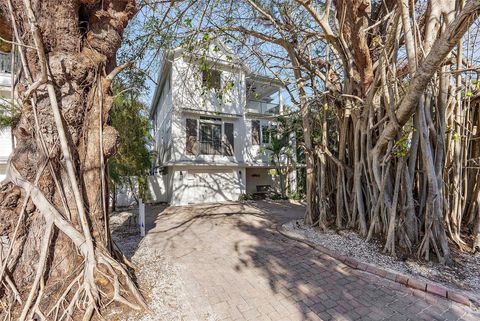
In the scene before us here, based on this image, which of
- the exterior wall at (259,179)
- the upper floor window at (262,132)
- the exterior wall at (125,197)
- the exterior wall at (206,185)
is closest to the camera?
the exterior wall at (206,185)

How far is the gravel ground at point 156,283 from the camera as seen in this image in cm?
262

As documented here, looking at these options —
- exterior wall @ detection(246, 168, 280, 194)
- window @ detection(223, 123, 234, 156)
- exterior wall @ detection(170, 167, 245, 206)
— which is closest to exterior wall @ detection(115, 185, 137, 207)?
exterior wall @ detection(170, 167, 245, 206)

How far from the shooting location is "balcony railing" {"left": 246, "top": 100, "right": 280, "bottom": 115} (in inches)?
555

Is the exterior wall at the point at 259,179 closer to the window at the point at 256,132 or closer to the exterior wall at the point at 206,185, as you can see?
the exterior wall at the point at 206,185

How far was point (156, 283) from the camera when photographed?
10.8ft

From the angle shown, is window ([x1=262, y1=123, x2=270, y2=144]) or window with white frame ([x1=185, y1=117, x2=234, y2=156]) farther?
window ([x1=262, y1=123, x2=270, y2=144])

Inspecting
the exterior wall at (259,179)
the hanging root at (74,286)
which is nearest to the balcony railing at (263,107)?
the exterior wall at (259,179)

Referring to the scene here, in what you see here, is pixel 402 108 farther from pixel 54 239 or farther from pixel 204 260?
pixel 54 239

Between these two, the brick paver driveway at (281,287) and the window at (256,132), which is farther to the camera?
the window at (256,132)

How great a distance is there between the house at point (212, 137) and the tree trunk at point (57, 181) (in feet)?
25.5

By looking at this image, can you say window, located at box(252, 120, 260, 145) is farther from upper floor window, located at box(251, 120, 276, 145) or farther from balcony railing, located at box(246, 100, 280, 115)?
balcony railing, located at box(246, 100, 280, 115)

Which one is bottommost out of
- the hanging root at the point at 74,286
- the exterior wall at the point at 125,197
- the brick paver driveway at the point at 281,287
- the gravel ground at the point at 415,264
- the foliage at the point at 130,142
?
the exterior wall at the point at 125,197

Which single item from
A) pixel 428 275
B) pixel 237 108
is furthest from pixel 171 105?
pixel 428 275

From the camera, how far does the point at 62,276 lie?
2570 millimetres
